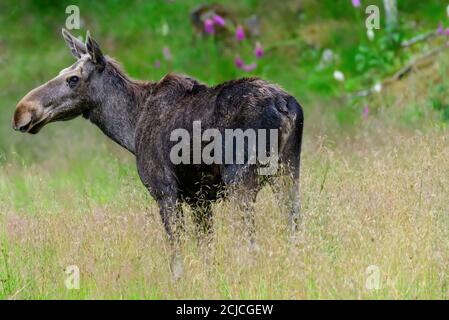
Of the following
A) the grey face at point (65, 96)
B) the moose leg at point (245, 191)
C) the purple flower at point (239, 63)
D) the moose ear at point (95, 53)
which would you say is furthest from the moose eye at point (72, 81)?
the purple flower at point (239, 63)

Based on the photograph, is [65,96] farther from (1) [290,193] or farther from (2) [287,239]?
(2) [287,239]

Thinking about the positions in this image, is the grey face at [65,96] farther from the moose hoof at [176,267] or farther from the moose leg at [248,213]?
the moose leg at [248,213]

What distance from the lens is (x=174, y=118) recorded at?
29.7ft

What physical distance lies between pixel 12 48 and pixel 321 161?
40.8 feet

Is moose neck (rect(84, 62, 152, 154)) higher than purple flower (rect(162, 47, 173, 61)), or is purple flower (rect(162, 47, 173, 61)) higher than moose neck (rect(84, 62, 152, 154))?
purple flower (rect(162, 47, 173, 61))

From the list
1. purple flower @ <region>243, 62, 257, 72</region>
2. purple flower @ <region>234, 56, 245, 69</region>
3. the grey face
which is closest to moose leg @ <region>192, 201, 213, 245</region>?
the grey face

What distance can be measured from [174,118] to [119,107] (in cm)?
75

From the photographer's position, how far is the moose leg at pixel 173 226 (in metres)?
8.24

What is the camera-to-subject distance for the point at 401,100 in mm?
14008

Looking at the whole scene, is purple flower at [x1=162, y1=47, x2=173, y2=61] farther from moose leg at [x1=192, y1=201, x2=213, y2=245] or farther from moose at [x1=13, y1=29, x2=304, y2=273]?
moose leg at [x1=192, y1=201, x2=213, y2=245]

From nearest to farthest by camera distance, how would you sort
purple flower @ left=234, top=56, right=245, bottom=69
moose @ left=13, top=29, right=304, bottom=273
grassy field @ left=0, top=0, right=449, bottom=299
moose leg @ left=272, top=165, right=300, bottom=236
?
1. grassy field @ left=0, top=0, right=449, bottom=299
2. moose @ left=13, top=29, right=304, bottom=273
3. moose leg @ left=272, top=165, right=300, bottom=236
4. purple flower @ left=234, top=56, right=245, bottom=69

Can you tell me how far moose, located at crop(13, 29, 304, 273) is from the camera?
837 cm

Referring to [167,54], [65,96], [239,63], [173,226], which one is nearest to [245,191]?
[173,226]
